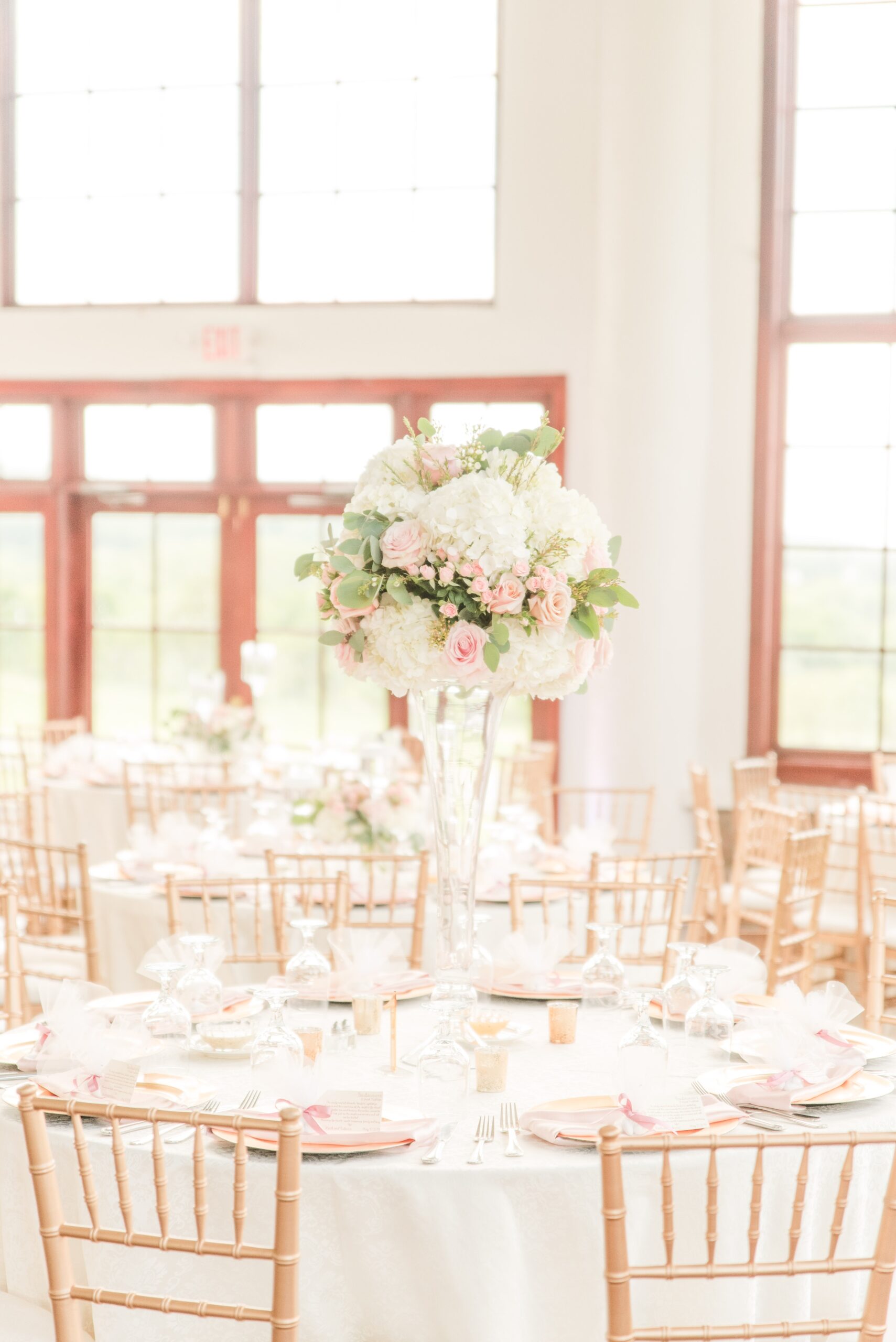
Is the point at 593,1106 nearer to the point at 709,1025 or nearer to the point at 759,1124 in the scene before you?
the point at 759,1124

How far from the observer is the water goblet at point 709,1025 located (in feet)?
8.57

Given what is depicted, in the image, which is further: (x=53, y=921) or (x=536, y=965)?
(x=53, y=921)

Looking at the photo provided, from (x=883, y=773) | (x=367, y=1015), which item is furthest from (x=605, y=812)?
(x=367, y=1015)

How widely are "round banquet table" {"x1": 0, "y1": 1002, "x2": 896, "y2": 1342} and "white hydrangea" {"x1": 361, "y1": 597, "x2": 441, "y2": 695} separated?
0.76 metres

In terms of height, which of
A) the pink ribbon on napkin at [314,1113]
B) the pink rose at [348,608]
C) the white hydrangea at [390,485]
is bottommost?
the pink ribbon on napkin at [314,1113]

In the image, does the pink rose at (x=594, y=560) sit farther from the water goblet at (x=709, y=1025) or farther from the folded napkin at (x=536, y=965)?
the folded napkin at (x=536, y=965)

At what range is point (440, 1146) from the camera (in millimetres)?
2178

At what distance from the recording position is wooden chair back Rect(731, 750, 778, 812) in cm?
714

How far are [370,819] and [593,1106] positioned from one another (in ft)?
8.05

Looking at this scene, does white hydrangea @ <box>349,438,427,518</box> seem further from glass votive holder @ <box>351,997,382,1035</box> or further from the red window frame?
the red window frame

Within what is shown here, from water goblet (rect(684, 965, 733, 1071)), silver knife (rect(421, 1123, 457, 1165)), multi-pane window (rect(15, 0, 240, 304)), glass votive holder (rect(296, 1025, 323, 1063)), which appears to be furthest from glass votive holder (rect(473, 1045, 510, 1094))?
multi-pane window (rect(15, 0, 240, 304))

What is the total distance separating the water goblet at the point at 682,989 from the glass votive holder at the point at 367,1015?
22.3 inches

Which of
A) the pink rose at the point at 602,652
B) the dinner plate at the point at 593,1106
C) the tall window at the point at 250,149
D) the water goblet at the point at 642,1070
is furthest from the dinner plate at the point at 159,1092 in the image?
the tall window at the point at 250,149

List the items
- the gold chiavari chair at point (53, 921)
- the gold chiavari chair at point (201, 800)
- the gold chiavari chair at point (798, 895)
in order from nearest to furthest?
the gold chiavari chair at point (53, 921), the gold chiavari chair at point (798, 895), the gold chiavari chair at point (201, 800)
